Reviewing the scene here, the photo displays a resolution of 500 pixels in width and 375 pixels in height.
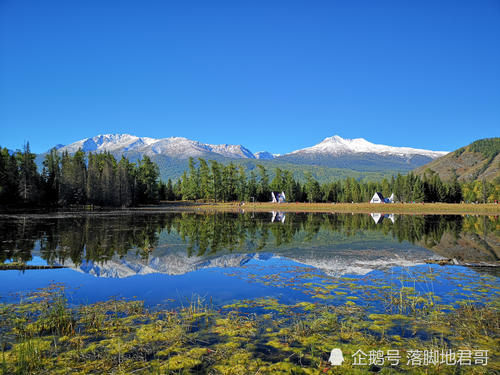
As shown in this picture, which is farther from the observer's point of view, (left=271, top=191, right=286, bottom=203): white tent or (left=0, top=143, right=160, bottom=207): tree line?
(left=271, top=191, right=286, bottom=203): white tent

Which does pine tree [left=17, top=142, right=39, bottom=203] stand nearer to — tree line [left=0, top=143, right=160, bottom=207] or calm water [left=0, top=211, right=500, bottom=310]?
tree line [left=0, top=143, right=160, bottom=207]

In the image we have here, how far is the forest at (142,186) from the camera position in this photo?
8531 centimetres

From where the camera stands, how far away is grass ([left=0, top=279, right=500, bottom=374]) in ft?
23.1

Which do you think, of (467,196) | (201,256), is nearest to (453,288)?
(201,256)

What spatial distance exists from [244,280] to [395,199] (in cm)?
15174

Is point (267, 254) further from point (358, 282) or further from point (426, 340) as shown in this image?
point (426, 340)

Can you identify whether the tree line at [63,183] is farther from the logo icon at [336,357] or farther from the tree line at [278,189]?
the logo icon at [336,357]

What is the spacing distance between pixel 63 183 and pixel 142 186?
99.4 ft

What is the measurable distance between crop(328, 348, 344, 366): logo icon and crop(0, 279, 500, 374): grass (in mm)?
149

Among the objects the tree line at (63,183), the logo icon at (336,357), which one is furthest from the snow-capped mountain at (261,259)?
the tree line at (63,183)

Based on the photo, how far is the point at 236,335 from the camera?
8.68 meters

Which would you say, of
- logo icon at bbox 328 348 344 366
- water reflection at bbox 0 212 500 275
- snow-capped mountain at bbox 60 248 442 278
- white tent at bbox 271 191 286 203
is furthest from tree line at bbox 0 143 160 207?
logo icon at bbox 328 348 344 366

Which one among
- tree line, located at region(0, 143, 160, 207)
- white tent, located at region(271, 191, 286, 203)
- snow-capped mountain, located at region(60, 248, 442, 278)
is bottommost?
snow-capped mountain, located at region(60, 248, 442, 278)

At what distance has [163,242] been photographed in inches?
1097
